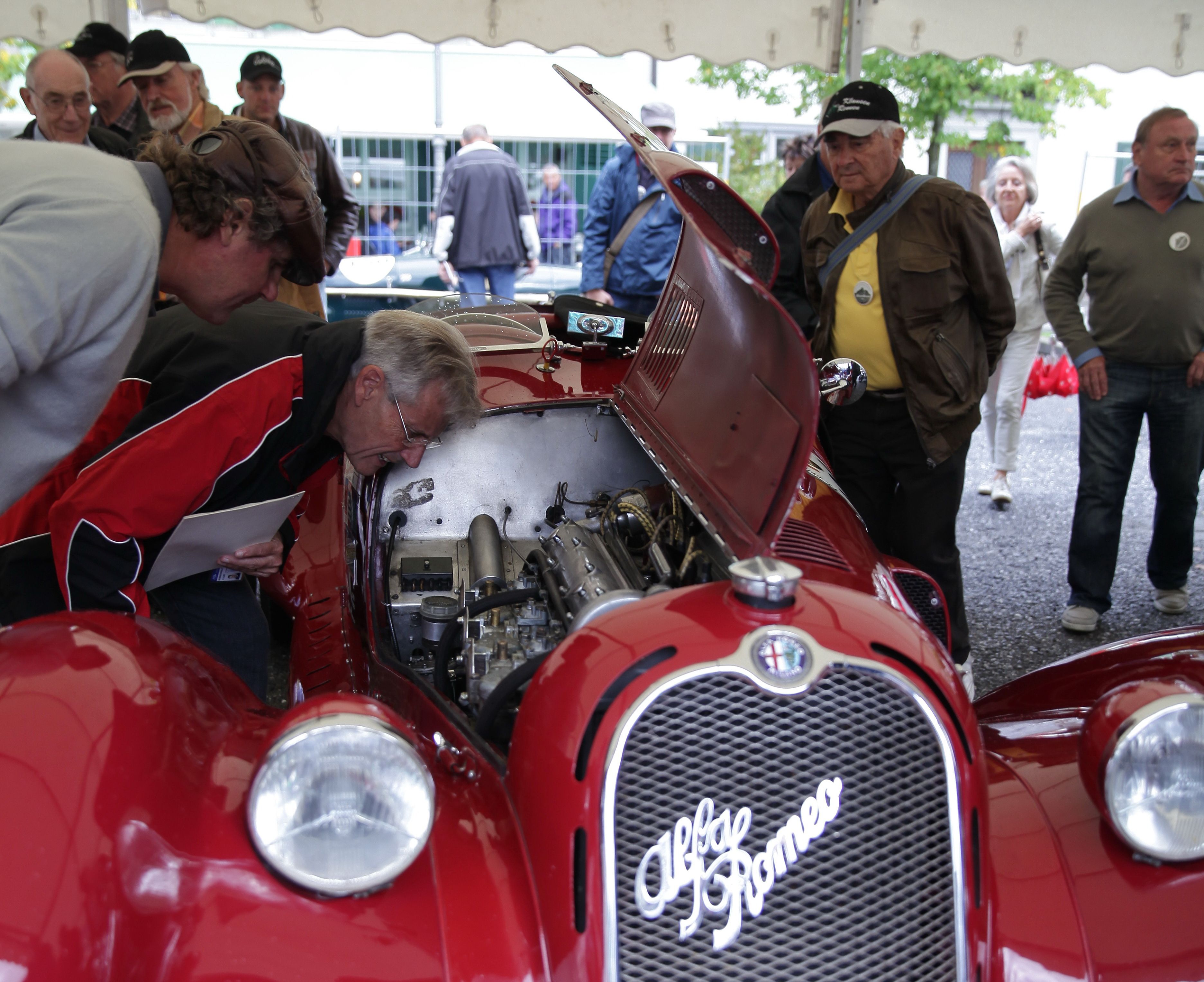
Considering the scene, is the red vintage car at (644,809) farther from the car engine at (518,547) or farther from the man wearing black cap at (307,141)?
the man wearing black cap at (307,141)

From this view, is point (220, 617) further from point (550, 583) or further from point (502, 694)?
point (502, 694)

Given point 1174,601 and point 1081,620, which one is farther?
point 1174,601

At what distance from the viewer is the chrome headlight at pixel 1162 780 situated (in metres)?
1.71

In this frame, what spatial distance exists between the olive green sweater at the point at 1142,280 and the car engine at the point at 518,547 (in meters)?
2.60

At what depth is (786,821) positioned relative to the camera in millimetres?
1619

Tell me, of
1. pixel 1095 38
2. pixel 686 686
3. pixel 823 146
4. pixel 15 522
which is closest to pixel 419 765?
pixel 686 686

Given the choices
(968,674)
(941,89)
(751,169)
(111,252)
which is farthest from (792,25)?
(751,169)

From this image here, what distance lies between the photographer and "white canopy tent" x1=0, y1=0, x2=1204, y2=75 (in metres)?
5.47

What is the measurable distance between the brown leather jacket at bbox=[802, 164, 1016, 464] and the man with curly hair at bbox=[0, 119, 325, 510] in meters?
2.17

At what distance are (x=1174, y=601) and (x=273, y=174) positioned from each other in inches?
177

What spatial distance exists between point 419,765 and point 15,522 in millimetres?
1546

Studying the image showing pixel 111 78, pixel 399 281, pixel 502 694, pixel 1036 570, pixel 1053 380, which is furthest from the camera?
pixel 399 281

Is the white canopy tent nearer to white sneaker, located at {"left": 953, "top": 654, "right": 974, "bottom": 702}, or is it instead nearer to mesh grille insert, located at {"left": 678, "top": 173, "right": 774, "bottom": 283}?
white sneaker, located at {"left": 953, "top": 654, "right": 974, "bottom": 702}

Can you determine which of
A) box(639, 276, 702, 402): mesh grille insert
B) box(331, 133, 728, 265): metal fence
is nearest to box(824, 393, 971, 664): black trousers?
box(639, 276, 702, 402): mesh grille insert
